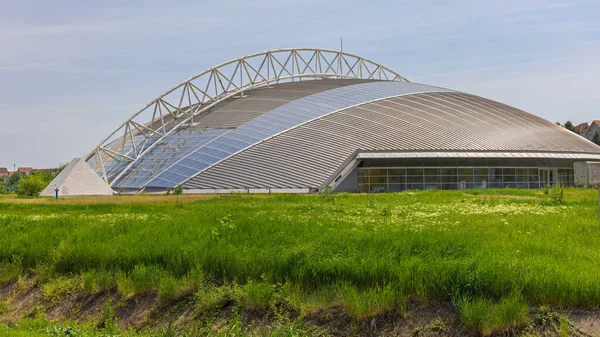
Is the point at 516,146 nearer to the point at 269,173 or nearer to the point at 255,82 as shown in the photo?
the point at 269,173

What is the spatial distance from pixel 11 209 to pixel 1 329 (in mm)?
20729

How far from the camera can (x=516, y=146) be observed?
5959 cm

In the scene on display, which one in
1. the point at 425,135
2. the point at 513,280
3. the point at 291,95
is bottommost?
the point at 513,280

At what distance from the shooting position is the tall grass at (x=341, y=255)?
10.8m

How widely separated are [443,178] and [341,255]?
151 feet

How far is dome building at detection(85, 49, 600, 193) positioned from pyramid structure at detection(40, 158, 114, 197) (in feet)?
8.70

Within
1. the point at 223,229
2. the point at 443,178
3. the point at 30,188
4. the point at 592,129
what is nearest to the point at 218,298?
the point at 223,229

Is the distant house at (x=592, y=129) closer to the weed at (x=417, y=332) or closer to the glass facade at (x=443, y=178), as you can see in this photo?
the glass facade at (x=443, y=178)

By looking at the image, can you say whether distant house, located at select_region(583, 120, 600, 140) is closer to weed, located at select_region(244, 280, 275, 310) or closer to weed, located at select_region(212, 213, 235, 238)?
weed, located at select_region(212, 213, 235, 238)

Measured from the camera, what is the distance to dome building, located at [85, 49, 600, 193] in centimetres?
5212

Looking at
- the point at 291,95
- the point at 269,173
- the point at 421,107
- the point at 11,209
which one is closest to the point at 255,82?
the point at 291,95

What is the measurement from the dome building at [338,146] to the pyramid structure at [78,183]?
8.70 ft

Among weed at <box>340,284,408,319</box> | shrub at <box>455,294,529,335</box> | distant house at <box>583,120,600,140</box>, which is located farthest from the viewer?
distant house at <box>583,120,600,140</box>

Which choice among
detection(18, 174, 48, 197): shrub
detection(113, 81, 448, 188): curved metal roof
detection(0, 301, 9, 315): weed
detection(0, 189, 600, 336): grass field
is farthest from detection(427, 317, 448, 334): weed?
detection(18, 174, 48, 197): shrub
